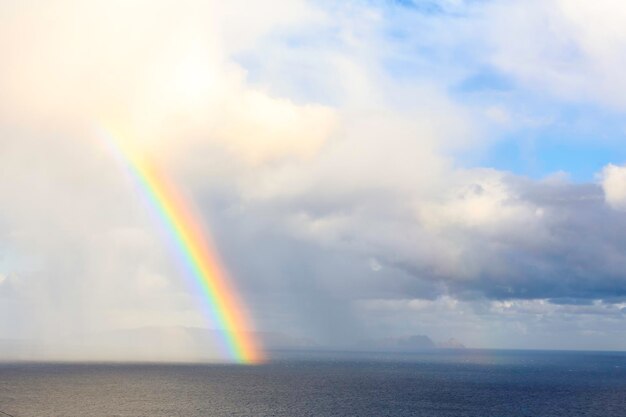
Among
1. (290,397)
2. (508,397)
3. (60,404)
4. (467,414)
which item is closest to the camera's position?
(467,414)

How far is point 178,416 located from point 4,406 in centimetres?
4126

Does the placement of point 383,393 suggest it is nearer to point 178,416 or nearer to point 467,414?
point 467,414

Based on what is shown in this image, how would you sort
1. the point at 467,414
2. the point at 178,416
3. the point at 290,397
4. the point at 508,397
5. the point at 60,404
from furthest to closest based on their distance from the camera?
1. the point at 508,397
2. the point at 290,397
3. the point at 60,404
4. the point at 467,414
5. the point at 178,416

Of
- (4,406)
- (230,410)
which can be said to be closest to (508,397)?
(230,410)

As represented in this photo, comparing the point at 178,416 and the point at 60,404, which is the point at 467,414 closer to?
the point at 178,416

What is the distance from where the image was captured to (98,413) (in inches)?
4815

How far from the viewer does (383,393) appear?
17525cm

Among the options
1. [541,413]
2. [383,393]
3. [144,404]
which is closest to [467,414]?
[541,413]

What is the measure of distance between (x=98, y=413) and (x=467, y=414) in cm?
7555

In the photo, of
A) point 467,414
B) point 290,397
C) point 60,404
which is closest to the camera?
point 467,414

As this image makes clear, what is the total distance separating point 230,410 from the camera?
130 meters

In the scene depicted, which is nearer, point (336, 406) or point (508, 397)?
point (336, 406)

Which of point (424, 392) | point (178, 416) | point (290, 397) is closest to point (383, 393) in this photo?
point (424, 392)

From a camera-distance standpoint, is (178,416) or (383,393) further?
(383,393)
